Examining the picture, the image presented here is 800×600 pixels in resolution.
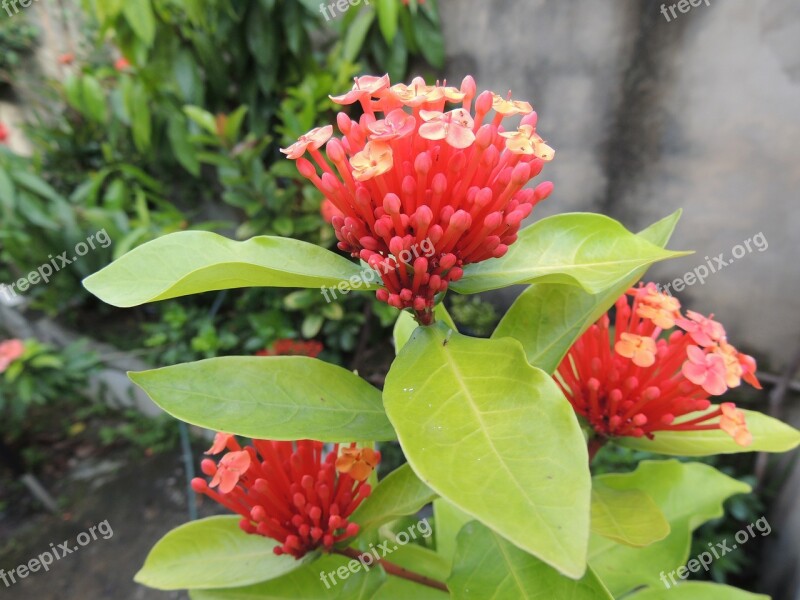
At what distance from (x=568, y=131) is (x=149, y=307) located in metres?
2.41

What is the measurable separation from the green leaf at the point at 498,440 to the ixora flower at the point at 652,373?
220 millimetres

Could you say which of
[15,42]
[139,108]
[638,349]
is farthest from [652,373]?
[15,42]

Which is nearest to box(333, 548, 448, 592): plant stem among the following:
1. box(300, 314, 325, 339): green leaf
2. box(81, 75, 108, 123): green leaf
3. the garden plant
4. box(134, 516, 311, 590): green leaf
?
the garden plant

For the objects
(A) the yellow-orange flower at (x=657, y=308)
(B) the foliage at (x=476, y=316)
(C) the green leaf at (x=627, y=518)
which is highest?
(A) the yellow-orange flower at (x=657, y=308)

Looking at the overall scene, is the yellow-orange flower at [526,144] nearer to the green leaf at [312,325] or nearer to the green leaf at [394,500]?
the green leaf at [394,500]

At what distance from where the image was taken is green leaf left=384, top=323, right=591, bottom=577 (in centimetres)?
36

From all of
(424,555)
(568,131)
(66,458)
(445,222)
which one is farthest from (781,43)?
(66,458)

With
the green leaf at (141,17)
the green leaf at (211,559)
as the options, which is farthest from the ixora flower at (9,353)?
the green leaf at (211,559)

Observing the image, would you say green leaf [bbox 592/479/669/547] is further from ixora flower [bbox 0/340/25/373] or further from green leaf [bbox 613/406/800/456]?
ixora flower [bbox 0/340/25/373]

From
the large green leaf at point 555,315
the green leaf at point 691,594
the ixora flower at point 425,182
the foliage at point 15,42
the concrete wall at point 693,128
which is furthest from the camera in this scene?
the foliage at point 15,42

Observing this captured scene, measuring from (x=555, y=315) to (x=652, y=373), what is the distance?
155 millimetres

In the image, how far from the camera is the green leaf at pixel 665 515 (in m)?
0.88

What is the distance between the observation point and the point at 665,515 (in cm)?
90

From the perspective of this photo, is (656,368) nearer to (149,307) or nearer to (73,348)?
(73,348)
